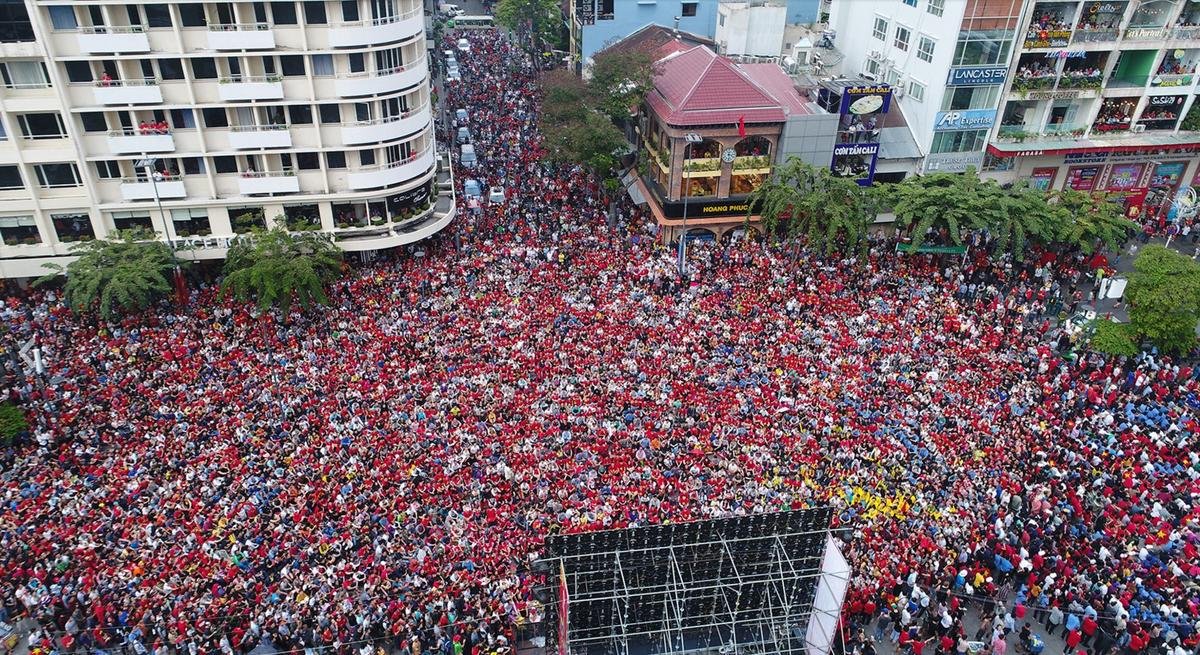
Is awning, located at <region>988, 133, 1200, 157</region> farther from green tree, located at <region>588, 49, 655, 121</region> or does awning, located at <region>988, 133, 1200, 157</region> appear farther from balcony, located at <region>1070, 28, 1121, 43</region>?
green tree, located at <region>588, 49, 655, 121</region>

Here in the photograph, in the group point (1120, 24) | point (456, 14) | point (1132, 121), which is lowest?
point (456, 14)

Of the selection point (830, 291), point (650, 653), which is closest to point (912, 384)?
point (830, 291)

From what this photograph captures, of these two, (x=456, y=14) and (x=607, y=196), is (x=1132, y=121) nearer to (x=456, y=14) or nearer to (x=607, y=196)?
(x=607, y=196)

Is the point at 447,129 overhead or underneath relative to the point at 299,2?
underneath

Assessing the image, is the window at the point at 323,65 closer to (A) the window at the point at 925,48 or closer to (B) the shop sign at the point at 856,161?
(B) the shop sign at the point at 856,161

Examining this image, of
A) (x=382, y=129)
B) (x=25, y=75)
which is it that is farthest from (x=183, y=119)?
(x=382, y=129)

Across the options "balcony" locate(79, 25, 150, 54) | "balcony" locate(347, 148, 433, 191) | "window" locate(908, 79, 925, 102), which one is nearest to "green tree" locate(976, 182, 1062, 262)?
"window" locate(908, 79, 925, 102)

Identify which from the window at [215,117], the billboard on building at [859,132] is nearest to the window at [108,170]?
the window at [215,117]
